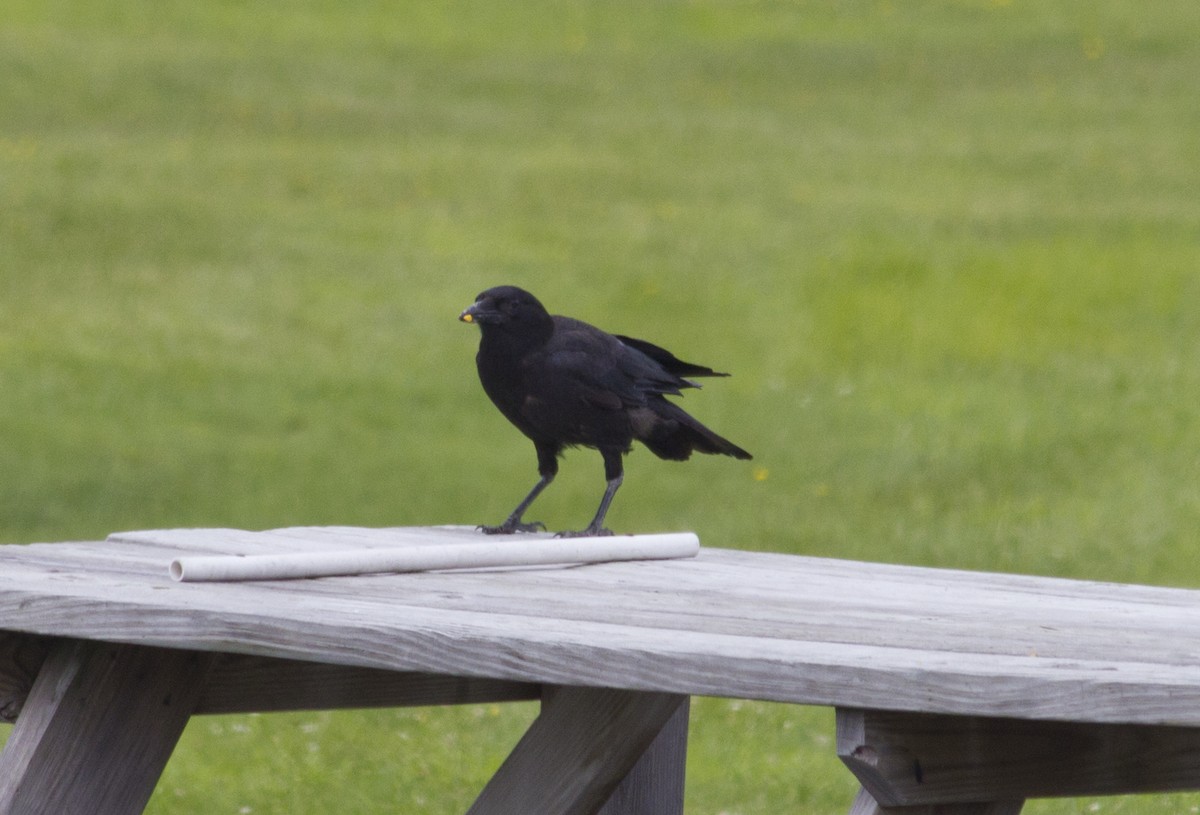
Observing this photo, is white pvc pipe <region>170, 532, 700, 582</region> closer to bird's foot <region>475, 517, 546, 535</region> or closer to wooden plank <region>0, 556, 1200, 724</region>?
wooden plank <region>0, 556, 1200, 724</region>

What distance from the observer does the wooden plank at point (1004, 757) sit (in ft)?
7.66

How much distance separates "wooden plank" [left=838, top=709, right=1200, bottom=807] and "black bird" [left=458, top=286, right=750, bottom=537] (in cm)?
177

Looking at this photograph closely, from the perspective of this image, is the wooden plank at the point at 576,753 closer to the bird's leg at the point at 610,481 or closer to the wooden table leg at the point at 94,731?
the wooden table leg at the point at 94,731

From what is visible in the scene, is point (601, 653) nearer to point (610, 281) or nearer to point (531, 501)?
point (531, 501)

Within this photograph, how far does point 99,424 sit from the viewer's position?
494 inches

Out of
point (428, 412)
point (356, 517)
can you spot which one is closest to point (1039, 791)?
point (356, 517)

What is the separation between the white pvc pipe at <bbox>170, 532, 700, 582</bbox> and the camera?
119 inches

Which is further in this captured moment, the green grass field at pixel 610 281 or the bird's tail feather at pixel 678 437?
the green grass field at pixel 610 281

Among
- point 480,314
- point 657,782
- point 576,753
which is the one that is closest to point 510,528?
point 480,314

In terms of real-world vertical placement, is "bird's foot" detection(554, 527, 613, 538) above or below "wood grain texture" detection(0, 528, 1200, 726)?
below

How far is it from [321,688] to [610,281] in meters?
12.1

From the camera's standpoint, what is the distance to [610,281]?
15438 millimetres

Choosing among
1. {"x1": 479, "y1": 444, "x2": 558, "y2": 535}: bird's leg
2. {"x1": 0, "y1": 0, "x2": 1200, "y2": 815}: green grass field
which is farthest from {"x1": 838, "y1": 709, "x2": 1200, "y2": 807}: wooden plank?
{"x1": 0, "y1": 0, "x2": 1200, "y2": 815}: green grass field

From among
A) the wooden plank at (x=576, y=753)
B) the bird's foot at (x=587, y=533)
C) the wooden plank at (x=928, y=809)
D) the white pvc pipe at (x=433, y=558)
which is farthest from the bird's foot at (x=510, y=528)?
the wooden plank at (x=928, y=809)
